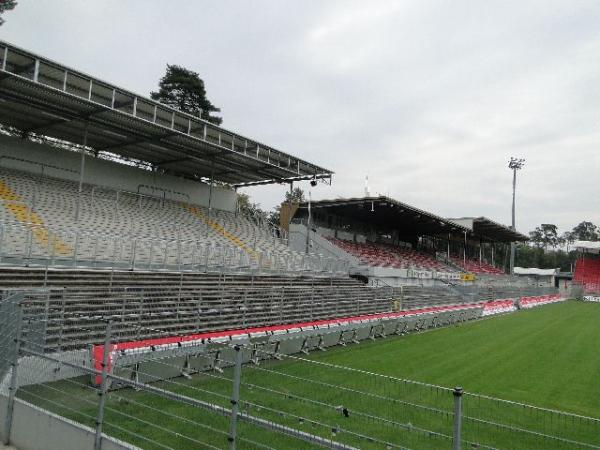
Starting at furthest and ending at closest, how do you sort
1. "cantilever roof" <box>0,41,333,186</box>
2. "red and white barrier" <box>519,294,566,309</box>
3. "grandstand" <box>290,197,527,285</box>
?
1. "red and white barrier" <box>519,294,566,309</box>
2. "grandstand" <box>290,197,527,285</box>
3. "cantilever roof" <box>0,41,333,186</box>

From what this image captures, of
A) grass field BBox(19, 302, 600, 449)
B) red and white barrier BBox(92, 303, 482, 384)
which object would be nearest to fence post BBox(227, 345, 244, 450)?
grass field BBox(19, 302, 600, 449)

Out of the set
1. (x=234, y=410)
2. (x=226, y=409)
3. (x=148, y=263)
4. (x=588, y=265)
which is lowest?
(x=226, y=409)

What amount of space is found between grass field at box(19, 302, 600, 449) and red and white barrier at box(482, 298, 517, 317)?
11.0 m

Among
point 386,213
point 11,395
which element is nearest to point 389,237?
point 386,213

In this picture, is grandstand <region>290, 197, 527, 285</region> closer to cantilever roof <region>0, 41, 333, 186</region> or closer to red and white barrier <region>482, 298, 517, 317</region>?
red and white barrier <region>482, 298, 517, 317</region>

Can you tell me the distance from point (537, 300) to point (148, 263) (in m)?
35.2

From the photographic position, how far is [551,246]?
150250 mm

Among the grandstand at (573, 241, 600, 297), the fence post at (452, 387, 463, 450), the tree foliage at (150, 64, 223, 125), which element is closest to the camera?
the fence post at (452, 387, 463, 450)

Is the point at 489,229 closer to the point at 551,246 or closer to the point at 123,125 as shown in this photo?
the point at 123,125

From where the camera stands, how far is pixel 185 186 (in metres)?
26.2

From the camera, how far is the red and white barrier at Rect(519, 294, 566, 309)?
3606cm

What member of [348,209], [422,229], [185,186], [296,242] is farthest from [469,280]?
[185,186]

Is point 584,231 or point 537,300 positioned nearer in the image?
point 537,300

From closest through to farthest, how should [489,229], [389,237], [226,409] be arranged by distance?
[226,409] → [389,237] → [489,229]
